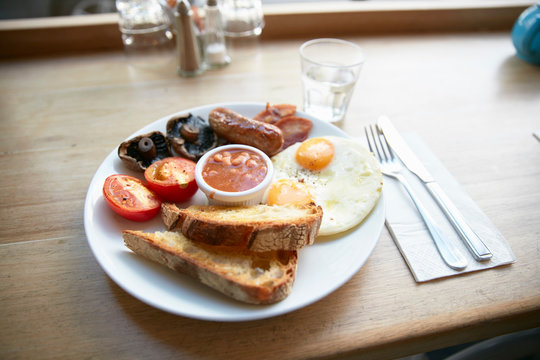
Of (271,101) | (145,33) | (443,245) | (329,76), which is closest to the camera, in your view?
(443,245)

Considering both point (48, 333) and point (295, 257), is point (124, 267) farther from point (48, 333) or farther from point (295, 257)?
point (295, 257)

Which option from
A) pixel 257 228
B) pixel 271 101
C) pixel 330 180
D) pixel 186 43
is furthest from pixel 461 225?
pixel 186 43

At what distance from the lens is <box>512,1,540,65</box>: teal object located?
3.15m

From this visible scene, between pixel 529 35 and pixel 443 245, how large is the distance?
8.91 feet

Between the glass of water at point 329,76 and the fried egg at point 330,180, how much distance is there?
0.53 m

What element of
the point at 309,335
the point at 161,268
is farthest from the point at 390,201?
the point at 161,268

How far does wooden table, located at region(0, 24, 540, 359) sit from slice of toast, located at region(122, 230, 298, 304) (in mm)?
191

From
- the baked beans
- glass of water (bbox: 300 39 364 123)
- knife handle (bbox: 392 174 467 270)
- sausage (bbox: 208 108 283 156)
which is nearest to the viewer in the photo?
knife handle (bbox: 392 174 467 270)

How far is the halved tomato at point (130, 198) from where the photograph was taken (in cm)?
178

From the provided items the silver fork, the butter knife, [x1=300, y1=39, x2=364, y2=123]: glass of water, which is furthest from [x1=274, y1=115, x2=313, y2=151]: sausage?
the butter knife

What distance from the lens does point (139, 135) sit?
2.13 metres

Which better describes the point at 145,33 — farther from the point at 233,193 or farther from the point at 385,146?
the point at 385,146

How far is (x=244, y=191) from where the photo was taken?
1892mm

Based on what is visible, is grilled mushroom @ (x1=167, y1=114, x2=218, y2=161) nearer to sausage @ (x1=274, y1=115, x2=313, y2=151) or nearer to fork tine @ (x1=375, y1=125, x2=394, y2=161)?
sausage @ (x1=274, y1=115, x2=313, y2=151)
